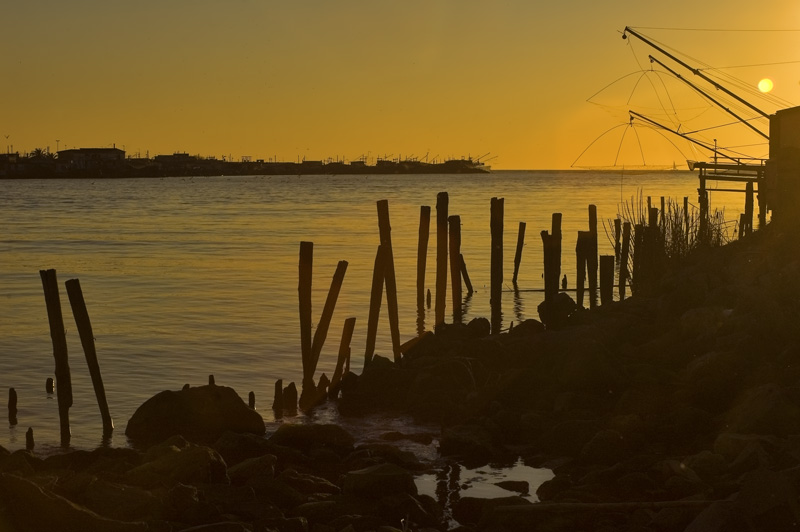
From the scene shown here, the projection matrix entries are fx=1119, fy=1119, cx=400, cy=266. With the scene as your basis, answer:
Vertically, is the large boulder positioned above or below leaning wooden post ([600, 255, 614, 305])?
below

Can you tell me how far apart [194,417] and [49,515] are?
433 cm

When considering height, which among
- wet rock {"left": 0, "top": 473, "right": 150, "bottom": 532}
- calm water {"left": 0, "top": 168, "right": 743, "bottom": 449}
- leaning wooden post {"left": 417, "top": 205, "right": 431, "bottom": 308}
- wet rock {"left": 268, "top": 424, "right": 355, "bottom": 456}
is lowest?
calm water {"left": 0, "top": 168, "right": 743, "bottom": 449}

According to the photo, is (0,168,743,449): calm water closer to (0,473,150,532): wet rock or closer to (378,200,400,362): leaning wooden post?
(378,200,400,362): leaning wooden post

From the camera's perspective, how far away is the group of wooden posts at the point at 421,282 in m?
16.2

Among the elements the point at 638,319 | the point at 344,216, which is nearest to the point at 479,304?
the point at 638,319

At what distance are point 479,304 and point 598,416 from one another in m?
16.4

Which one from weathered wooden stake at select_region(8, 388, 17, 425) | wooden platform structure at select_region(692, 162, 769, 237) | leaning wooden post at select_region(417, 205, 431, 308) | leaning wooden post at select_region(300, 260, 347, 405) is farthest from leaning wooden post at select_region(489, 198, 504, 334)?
weathered wooden stake at select_region(8, 388, 17, 425)

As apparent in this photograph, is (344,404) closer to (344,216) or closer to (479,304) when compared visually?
(479,304)

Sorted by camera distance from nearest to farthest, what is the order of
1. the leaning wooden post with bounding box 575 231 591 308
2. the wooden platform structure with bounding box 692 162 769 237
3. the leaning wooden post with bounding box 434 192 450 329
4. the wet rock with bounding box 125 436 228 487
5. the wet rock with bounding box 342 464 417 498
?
the wet rock with bounding box 342 464 417 498 → the wet rock with bounding box 125 436 228 487 → the leaning wooden post with bounding box 434 192 450 329 → the leaning wooden post with bounding box 575 231 591 308 → the wooden platform structure with bounding box 692 162 769 237

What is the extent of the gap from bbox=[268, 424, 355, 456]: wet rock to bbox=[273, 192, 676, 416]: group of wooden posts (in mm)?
3399

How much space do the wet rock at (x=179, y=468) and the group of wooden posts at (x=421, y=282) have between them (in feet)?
16.7

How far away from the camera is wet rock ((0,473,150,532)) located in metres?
8.23

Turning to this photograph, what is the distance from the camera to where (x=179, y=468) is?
32.6 feet

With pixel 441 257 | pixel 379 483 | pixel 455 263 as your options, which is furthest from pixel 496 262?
pixel 379 483
